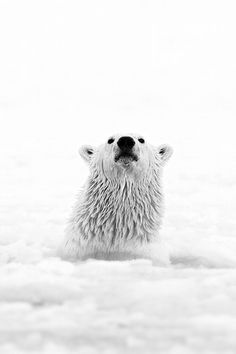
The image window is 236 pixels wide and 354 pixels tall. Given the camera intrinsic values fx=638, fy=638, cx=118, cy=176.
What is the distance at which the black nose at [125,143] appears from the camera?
20.6 ft

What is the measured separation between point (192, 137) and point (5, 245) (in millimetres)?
13641

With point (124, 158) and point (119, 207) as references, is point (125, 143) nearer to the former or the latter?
point (124, 158)

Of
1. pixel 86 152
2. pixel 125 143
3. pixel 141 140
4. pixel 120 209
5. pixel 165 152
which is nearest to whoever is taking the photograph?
pixel 125 143

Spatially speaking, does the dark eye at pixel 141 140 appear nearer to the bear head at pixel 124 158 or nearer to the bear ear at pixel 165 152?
the bear head at pixel 124 158

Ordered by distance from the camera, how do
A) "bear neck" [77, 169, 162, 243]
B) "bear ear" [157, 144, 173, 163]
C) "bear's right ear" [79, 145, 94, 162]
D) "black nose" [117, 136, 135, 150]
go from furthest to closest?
"bear ear" [157, 144, 173, 163], "bear's right ear" [79, 145, 94, 162], "bear neck" [77, 169, 162, 243], "black nose" [117, 136, 135, 150]

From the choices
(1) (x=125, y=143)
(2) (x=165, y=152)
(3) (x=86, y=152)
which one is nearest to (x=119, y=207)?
(1) (x=125, y=143)

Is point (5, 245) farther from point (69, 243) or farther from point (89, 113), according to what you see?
point (89, 113)

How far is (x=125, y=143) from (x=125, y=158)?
0.53 feet

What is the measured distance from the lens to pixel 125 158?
6.37 metres

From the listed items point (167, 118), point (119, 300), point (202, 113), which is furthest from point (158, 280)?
point (202, 113)

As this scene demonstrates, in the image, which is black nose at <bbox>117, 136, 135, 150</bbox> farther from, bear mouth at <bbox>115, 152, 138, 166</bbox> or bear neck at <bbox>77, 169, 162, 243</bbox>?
bear neck at <bbox>77, 169, 162, 243</bbox>

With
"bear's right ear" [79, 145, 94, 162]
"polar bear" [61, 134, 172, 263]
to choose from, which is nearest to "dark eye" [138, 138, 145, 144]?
"polar bear" [61, 134, 172, 263]

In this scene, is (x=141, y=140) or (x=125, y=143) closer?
(x=125, y=143)

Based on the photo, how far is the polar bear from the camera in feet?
20.8
